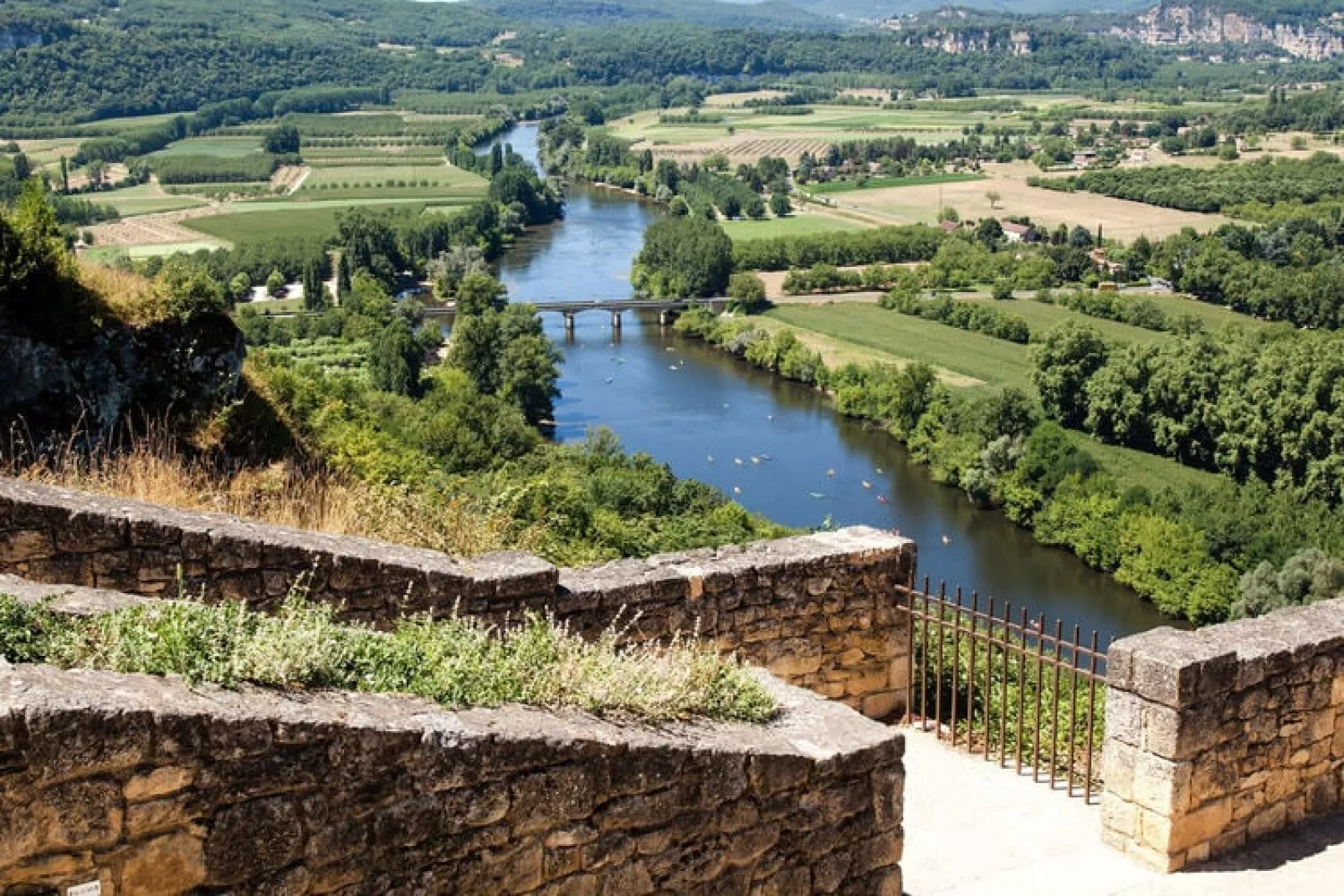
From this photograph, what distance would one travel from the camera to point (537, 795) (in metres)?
4.33

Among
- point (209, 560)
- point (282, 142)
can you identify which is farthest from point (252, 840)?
point (282, 142)

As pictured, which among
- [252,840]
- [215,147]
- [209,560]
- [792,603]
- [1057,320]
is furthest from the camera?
[215,147]

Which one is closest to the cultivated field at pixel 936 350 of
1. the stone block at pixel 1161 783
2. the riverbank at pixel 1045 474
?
the riverbank at pixel 1045 474

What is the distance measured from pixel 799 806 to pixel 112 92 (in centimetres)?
18726

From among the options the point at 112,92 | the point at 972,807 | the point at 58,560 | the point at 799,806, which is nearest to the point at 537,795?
the point at 799,806

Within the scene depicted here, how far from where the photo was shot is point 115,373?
32.1ft

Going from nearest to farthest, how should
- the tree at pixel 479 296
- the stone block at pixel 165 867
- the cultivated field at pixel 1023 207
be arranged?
1. the stone block at pixel 165 867
2. the tree at pixel 479 296
3. the cultivated field at pixel 1023 207

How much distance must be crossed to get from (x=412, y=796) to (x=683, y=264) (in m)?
83.6

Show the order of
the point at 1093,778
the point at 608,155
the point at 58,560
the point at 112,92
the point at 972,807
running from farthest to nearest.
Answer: the point at 112,92 < the point at 608,155 < the point at 1093,778 < the point at 972,807 < the point at 58,560

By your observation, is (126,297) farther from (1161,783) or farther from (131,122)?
(131,122)

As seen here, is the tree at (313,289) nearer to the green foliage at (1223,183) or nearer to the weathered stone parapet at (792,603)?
the green foliage at (1223,183)

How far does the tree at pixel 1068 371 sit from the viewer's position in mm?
56625

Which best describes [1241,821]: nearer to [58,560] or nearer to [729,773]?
[729,773]

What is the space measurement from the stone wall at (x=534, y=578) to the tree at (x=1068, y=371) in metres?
50.0
